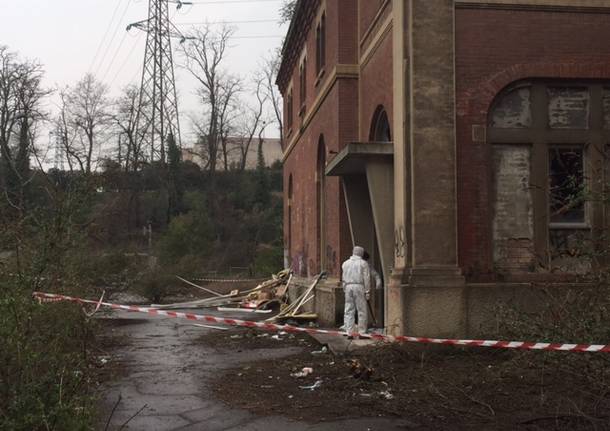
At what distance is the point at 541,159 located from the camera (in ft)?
41.1

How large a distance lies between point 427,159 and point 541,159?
2073 millimetres

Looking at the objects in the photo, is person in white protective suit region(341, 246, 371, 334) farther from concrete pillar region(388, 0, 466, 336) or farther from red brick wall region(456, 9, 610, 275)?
red brick wall region(456, 9, 610, 275)

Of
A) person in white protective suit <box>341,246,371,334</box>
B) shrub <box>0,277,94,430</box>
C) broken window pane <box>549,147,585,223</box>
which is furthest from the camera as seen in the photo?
person in white protective suit <box>341,246,371,334</box>

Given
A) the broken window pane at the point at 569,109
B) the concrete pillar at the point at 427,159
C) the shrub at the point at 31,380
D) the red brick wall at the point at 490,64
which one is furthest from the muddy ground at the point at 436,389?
the broken window pane at the point at 569,109

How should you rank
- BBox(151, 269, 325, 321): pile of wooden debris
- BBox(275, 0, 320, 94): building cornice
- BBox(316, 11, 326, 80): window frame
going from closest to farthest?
1. BBox(316, 11, 326, 80): window frame
2. BBox(275, 0, 320, 94): building cornice
3. BBox(151, 269, 325, 321): pile of wooden debris

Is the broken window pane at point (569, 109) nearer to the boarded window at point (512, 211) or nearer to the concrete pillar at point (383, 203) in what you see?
the boarded window at point (512, 211)

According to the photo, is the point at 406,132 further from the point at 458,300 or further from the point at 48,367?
the point at 48,367

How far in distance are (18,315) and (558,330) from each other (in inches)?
227

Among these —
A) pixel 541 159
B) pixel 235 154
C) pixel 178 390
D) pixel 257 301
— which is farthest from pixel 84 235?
pixel 235 154

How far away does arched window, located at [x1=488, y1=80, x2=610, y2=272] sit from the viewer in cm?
1241

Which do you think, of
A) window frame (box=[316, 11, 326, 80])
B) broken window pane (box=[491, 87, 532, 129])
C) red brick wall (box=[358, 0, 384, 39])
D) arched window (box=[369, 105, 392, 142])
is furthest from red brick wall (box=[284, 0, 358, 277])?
broken window pane (box=[491, 87, 532, 129])

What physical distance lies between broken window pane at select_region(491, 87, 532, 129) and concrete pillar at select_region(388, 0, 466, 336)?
964mm

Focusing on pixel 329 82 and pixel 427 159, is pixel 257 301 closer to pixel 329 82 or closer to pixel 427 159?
pixel 329 82

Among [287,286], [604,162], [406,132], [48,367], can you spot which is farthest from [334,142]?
[48,367]
